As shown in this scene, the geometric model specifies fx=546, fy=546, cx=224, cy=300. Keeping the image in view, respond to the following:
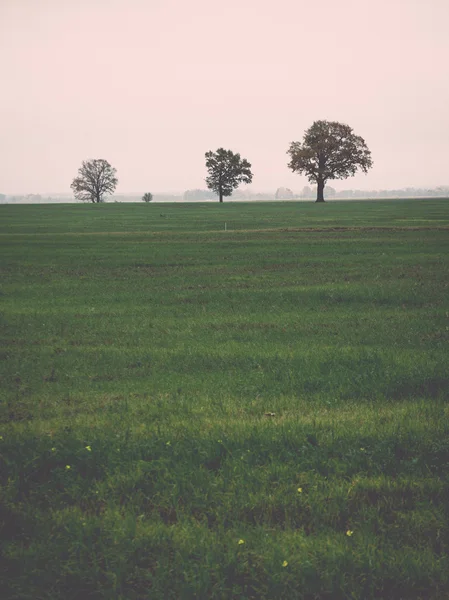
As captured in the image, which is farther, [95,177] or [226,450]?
[95,177]

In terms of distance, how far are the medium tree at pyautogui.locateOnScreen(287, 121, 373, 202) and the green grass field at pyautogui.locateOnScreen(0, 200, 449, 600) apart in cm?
7970

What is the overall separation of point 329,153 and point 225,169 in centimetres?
2665

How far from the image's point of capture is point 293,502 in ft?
15.6

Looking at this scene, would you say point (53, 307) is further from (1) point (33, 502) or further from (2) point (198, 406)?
(1) point (33, 502)

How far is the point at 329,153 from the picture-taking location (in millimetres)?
89250

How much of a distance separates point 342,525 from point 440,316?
812cm

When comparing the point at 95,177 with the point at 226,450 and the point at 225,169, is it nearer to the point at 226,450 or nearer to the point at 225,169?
the point at 225,169

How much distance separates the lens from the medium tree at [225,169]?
359 feet

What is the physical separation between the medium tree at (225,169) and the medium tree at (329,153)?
19978 mm

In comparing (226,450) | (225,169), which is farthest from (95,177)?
(226,450)

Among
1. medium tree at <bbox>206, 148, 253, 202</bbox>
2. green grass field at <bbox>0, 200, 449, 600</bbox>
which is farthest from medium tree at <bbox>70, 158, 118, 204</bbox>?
green grass field at <bbox>0, 200, 449, 600</bbox>

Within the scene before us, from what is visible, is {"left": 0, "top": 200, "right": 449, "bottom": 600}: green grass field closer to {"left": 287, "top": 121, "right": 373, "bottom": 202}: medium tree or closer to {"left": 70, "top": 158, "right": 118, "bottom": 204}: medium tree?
{"left": 287, "top": 121, "right": 373, "bottom": 202}: medium tree

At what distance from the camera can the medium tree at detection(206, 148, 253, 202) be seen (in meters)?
109

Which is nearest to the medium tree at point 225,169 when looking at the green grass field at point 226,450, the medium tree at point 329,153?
the medium tree at point 329,153
